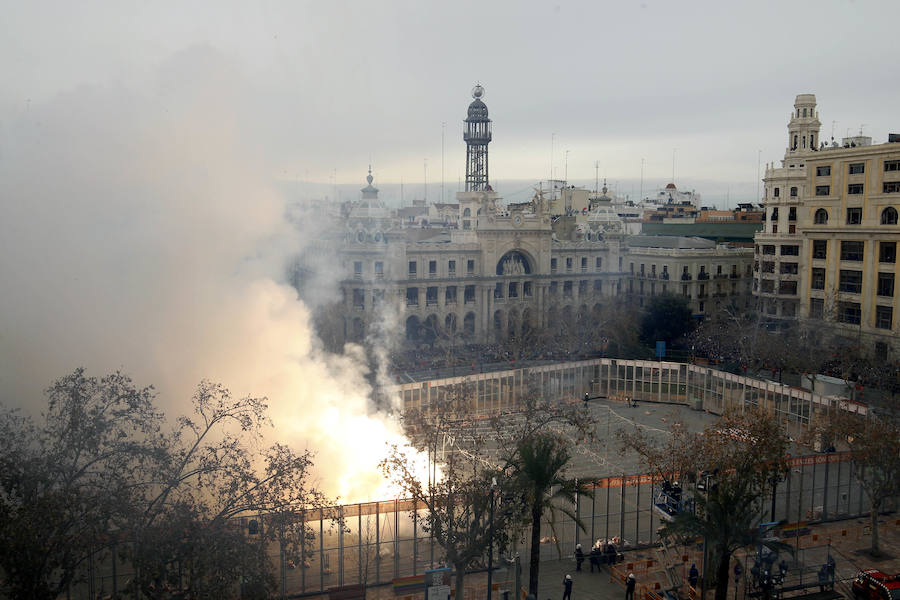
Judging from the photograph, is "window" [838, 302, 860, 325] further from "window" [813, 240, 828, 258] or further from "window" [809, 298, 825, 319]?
"window" [813, 240, 828, 258]

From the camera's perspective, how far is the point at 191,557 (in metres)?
17.4

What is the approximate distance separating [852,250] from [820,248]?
9.80 feet

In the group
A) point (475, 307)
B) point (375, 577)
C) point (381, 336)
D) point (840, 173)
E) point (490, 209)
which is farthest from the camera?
point (490, 209)

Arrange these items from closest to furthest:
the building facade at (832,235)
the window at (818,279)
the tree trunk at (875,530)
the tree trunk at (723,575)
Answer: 1. the tree trunk at (723,575)
2. the tree trunk at (875,530)
3. the building facade at (832,235)
4. the window at (818,279)

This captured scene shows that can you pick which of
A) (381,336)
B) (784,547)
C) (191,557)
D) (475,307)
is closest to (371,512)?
→ (191,557)

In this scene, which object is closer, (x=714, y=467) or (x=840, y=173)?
(x=714, y=467)

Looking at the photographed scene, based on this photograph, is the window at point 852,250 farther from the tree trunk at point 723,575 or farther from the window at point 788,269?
the tree trunk at point 723,575

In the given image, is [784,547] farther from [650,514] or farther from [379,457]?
[379,457]

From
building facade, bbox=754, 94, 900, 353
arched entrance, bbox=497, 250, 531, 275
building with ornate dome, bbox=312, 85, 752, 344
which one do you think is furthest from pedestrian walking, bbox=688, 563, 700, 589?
arched entrance, bbox=497, 250, 531, 275

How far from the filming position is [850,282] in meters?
55.9

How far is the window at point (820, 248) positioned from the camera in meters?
58.1

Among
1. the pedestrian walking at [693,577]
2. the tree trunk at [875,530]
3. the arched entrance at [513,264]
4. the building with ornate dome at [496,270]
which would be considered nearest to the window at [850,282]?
the building with ornate dome at [496,270]

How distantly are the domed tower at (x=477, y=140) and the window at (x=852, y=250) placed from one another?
60337mm

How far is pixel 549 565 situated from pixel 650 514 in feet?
15.2
